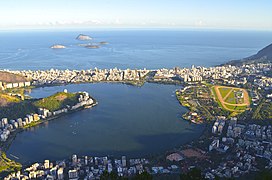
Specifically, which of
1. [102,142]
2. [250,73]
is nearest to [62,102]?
[102,142]

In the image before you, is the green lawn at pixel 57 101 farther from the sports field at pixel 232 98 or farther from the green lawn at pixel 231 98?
the green lawn at pixel 231 98

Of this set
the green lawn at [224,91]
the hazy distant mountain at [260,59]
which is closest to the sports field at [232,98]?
the green lawn at [224,91]

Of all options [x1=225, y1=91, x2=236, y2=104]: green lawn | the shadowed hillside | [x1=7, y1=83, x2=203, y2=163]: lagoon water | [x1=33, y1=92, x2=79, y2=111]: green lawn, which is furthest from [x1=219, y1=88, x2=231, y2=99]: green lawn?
the shadowed hillside

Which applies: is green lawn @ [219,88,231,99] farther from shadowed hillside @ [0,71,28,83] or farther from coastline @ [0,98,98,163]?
shadowed hillside @ [0,71,28,83]

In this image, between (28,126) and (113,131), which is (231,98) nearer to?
(113,131)

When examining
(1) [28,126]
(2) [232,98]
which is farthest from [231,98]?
(1) [28,126]

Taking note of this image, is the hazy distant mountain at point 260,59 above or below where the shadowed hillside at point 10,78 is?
above
